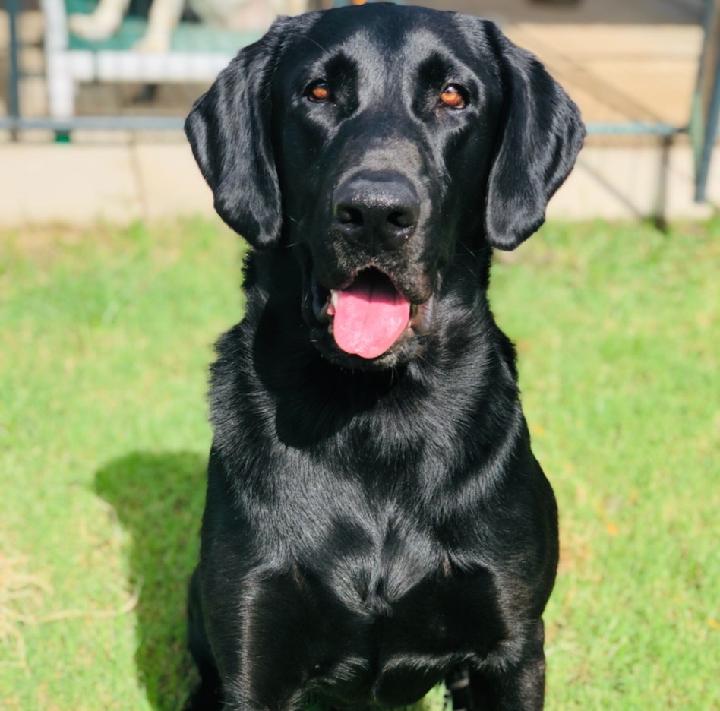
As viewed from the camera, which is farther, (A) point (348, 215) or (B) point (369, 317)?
(B) point (369, 317)

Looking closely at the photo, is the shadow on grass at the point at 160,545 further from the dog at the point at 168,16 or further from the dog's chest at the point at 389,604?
the dog at the point at 168,16

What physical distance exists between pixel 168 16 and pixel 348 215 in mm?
5068

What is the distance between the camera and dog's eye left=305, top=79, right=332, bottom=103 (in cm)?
275

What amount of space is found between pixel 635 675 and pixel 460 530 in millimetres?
1071

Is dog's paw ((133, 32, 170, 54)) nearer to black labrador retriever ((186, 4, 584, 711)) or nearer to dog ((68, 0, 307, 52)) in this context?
dog ((68, 0, 307, 52))

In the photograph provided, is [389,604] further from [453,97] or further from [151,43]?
[151,43]

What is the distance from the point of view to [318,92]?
275 centimetres

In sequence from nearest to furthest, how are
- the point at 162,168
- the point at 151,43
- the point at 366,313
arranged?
the point at 366,313, the point at 162,168, the point at 151,43

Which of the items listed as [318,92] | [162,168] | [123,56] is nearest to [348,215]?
[318,92]

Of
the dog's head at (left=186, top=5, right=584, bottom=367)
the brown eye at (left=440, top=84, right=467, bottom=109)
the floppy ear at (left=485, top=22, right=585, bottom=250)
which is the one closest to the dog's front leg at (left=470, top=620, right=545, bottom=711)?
the dog's head at (left=186, top=5, right=584, bottom=367)

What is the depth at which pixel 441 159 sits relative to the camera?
269cm

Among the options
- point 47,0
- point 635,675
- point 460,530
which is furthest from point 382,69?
point 47,0

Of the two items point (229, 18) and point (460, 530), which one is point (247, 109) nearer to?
point (460, 530)

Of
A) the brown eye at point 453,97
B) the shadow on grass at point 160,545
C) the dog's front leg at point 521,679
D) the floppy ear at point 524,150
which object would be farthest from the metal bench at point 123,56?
the dog's front leg at point 521,679
